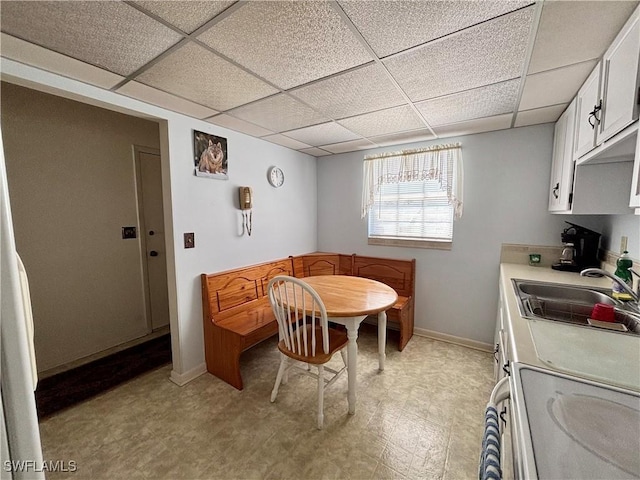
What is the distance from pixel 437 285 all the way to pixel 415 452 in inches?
68.8

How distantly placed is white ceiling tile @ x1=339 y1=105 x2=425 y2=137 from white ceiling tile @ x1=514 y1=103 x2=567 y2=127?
0.77m

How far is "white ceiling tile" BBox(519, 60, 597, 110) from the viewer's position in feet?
4.59

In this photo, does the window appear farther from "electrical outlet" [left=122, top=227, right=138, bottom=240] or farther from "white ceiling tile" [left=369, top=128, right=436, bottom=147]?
"electrical outlet" [left=122, top=227, right=138, bottom=240]

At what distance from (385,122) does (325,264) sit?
1.85 metres

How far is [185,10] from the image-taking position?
1042mm

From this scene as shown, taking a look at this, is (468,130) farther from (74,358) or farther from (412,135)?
(74,358)

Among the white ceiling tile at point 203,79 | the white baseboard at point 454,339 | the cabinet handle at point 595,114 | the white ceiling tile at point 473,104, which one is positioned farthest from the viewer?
the white baseboard at point 454,339

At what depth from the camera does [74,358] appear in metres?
2.46

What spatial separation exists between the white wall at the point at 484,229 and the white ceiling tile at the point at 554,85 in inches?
25.0

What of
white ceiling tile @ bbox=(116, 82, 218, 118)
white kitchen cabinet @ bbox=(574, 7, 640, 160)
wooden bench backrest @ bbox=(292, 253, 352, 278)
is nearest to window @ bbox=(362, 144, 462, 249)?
wooden bench backrest @ bbox=(292, 253, 352, 278)

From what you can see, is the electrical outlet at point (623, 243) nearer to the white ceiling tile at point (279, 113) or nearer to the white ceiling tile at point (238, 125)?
the white ceiling tile at point (279, 113)

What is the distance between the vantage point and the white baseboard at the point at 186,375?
7.25 ft

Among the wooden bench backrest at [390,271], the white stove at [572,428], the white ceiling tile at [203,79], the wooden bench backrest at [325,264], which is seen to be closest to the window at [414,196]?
the wooden bench backrest at [390,271]

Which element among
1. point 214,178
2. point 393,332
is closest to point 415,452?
point 393,332
